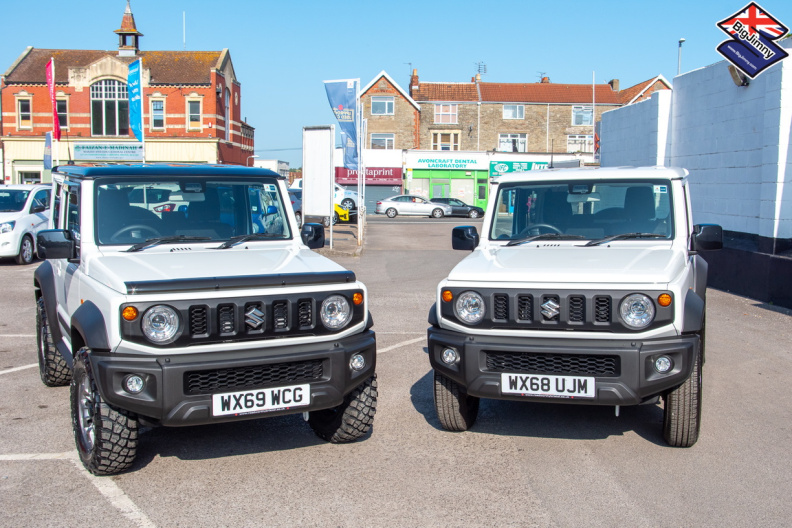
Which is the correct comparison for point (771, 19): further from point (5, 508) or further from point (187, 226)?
point (5, 508)

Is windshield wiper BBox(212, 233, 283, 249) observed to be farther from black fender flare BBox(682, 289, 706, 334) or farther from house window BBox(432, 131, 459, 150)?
house window BBox(432, 131, 459, 150)

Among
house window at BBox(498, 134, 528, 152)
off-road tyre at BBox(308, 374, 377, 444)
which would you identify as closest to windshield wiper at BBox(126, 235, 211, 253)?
off-road tyre at BBox(308, 374, 377, 444)

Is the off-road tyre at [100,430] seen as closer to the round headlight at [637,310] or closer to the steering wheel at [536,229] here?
the round headlight at [637,310]

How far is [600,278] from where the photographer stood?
476 centimetres

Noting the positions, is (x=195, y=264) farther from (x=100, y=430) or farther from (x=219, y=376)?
(x=100, y=430)

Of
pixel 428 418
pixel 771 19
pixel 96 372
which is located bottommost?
pixel 428 418

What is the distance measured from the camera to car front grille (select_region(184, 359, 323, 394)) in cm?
428

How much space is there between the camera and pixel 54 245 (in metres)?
5.03

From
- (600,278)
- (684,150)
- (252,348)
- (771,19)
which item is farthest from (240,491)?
(684,150)

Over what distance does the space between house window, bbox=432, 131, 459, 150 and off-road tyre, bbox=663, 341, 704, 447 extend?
57196 mm

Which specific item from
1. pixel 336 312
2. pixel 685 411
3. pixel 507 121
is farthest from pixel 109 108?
pixel 685 411

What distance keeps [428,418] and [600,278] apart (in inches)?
70.4

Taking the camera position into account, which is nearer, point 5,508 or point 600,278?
point 5,508

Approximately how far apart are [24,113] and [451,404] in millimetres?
51280
